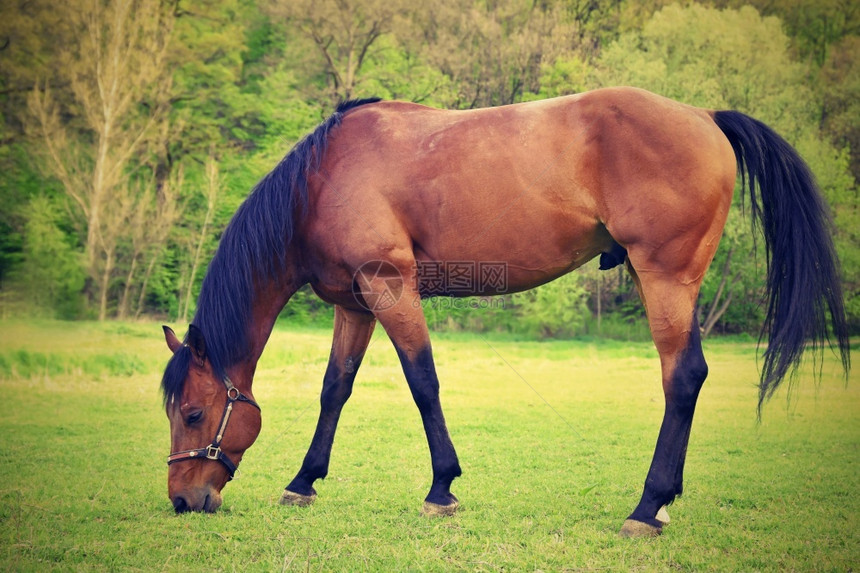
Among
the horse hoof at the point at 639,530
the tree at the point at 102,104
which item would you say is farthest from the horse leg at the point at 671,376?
the tree at the point at 102,104

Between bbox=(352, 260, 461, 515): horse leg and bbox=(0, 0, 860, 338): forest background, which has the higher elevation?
bbox=(0, 0, 860, 338): forest background

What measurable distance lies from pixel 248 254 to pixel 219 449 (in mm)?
1398

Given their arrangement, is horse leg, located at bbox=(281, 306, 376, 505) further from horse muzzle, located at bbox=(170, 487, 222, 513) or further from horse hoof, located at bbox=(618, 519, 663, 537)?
horse hoof, located at bbox=(618, 519, 663, 537)

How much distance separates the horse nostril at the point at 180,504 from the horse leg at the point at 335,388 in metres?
0.73

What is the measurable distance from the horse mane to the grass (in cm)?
122

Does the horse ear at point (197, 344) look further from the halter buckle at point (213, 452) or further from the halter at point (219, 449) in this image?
the halter buckle at point (213, 452)

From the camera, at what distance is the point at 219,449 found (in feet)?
15.5

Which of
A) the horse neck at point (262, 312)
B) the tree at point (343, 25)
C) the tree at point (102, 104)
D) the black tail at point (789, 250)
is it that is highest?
the tree at point (343, 25)

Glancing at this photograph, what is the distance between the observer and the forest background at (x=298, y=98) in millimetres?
23516

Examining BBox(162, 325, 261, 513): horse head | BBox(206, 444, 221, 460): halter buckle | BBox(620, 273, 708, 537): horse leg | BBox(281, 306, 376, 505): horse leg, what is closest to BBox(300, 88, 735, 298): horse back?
BBox(620, 273, 708, 537): horse leg

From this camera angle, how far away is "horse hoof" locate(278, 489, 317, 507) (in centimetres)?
507

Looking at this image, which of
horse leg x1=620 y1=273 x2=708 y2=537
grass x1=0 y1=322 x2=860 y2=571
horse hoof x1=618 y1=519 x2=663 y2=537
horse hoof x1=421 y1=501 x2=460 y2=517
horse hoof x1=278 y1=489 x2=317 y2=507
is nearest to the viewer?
grass x1=0 y1=322 x2=860 y2=571

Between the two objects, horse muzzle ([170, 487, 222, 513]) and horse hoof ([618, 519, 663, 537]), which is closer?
horse hoof ([618, 519, 663, 537])

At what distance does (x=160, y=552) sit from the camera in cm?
398
